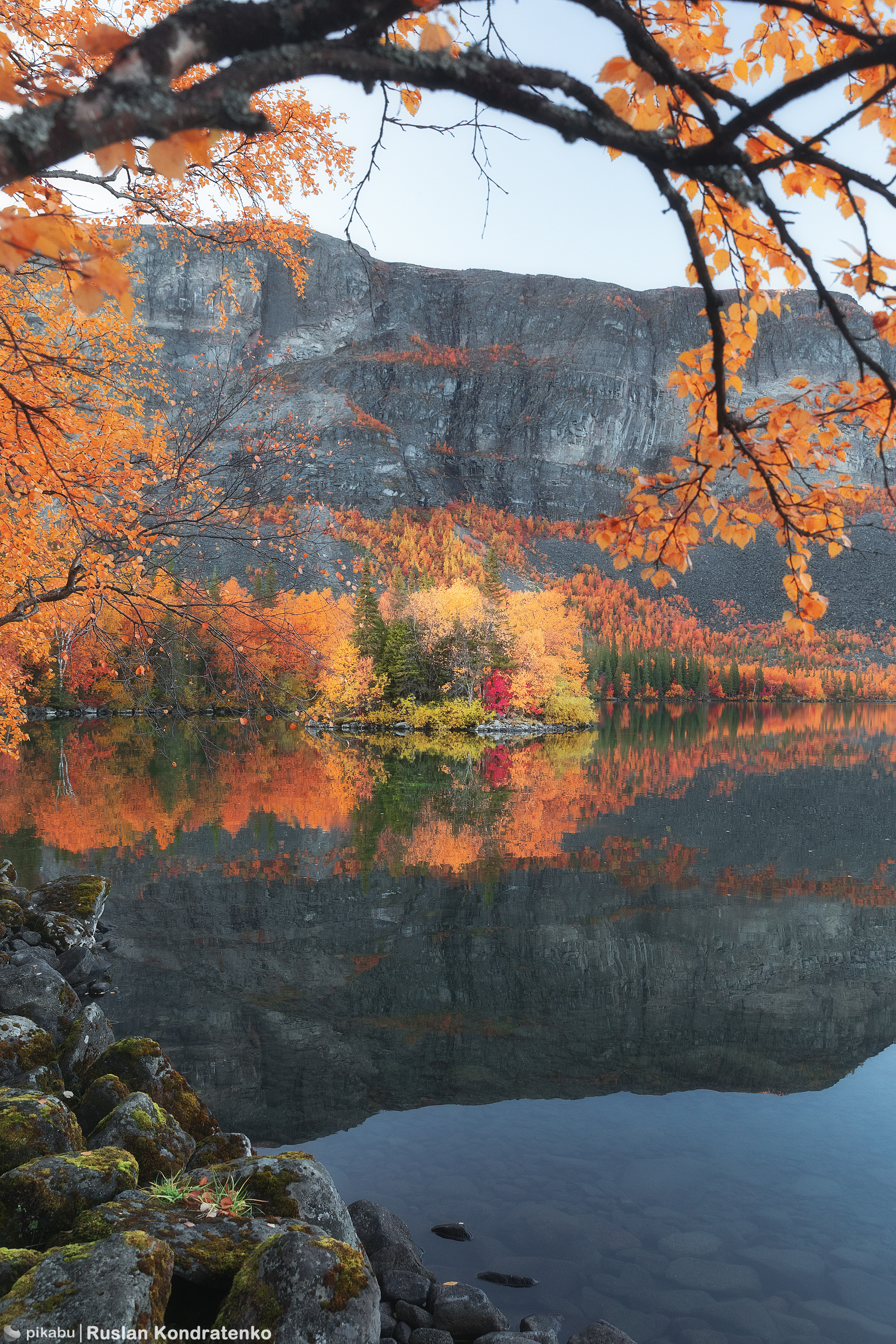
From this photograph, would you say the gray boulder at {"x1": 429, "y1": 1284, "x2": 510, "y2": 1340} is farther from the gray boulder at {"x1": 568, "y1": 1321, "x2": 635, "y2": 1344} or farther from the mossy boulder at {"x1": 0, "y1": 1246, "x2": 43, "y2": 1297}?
the mossy boulder at {"x1": 0, "y1": 1246, "x2": 43, "y2": 1297}

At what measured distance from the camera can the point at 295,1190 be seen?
4.56 meters

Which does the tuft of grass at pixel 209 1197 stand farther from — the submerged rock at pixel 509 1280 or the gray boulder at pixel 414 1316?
the submerged rock at pixel 509 1280

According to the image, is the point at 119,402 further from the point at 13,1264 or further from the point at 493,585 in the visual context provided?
the point at 493,585

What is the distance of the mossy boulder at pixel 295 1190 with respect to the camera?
4.48 meters

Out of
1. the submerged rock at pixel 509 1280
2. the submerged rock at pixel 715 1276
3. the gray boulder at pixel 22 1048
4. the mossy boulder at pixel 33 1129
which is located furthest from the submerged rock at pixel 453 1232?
the gray boulder at pixel 22 1048

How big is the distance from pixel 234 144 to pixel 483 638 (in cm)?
4510

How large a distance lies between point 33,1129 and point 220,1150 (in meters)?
1.34

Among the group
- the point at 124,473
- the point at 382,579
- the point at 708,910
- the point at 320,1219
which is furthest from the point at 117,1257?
the point at 382,579

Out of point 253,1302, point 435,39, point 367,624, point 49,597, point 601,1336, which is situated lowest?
point 601,1336

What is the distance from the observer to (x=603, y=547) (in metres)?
4.14

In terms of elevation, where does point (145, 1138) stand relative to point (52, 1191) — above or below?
below

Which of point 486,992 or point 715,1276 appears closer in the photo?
point 715,1276

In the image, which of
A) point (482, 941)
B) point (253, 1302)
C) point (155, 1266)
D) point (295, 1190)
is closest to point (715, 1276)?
point (295, 1190)

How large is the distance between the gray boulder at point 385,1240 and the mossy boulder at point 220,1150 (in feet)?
2.91
